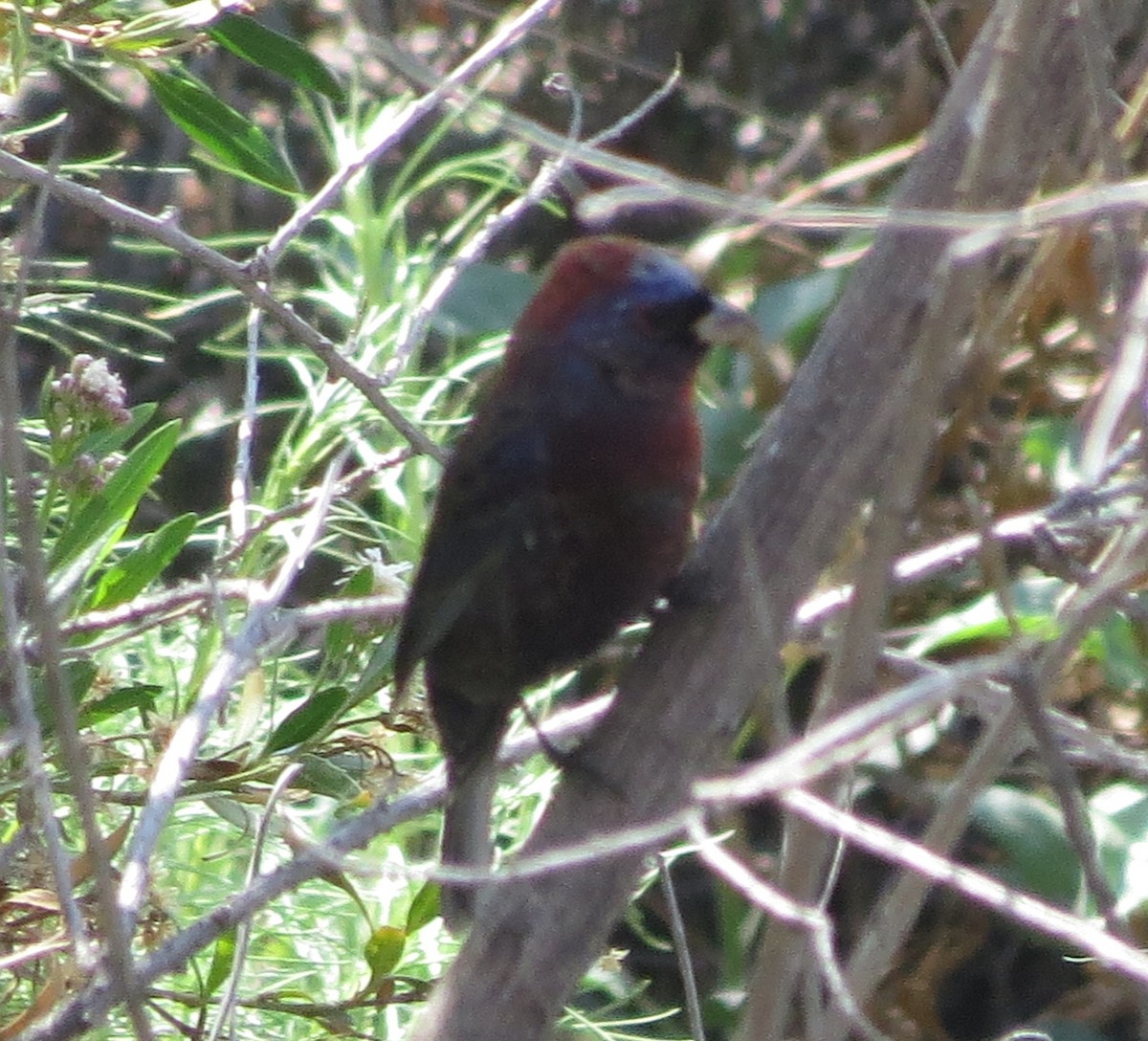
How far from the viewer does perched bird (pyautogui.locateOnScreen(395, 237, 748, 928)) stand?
102 inches

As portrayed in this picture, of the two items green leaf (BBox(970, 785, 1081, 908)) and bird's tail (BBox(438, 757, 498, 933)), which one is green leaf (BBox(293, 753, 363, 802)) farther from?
green leaf (BBox(970, 785, 1081, 908))

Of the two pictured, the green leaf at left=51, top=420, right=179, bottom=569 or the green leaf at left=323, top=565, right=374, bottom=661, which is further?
the green leaf at left=323, top=565, right=374, bottom=661

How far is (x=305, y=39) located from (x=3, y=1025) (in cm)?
377

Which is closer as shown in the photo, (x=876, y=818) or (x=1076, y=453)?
(x=1076, y=453)

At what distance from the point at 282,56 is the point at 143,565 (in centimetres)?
75

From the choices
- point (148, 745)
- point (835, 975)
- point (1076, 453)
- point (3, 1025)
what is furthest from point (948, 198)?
point (1076, 453)

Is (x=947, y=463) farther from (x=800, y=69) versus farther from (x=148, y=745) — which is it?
(x=148, y=745)

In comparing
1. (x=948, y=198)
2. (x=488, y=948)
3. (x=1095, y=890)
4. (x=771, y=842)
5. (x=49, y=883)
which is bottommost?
(x=771, y=842)

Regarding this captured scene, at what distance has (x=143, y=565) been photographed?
2314 millimetres

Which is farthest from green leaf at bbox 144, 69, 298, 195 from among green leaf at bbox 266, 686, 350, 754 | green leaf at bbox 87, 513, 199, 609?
green leaf at bbox 266, 686, 350, 754

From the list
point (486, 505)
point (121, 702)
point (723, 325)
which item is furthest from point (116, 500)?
point (723, 325)

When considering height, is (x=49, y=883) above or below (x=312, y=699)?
below

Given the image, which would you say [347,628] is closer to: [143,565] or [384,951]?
[143,565]

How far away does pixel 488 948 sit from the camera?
188 centimetres
